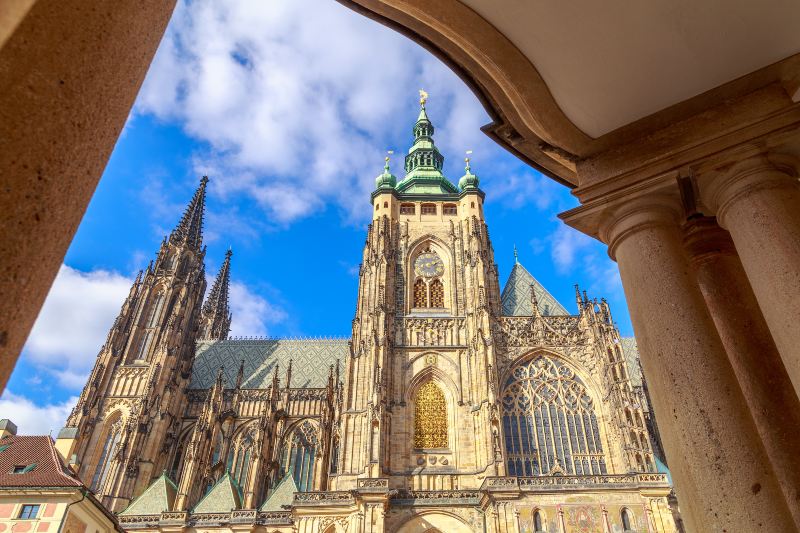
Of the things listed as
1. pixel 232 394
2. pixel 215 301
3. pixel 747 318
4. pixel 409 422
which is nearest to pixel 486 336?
pixel 409 422

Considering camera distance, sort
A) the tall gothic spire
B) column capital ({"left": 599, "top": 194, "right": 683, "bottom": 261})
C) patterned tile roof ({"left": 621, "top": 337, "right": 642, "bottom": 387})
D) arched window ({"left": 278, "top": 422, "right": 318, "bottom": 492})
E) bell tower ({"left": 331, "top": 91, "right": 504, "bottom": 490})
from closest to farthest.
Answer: column capital ({"left": 599, "top": 194, "right": 683, "bottom": 261}) → bell tower ({"left": 331, "top": 91, "right": 504, "bottom": 490}) → patterned tile roof ({"left": 621, "top": 337, "right": 642, "bottom": 387}) → arched window ({"left": 278, "top": 422, "right": 318, "bottom": 492}) → the tall gothic spire

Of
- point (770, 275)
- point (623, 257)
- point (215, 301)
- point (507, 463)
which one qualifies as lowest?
point (770, 275)

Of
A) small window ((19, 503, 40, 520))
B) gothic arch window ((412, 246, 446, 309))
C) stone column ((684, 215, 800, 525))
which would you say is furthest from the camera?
gothic arch window ((412, 246, 446, 309))

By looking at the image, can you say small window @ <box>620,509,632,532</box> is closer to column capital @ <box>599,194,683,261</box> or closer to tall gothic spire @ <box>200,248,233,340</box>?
column capital @ <box>599,194,683,261</box>

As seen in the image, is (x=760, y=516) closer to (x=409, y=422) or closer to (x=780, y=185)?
(x=780, y=185)

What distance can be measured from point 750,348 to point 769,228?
997 millimetres

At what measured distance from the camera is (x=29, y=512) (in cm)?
1673

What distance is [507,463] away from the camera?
2273 cm

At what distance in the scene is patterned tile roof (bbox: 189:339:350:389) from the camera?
37.3 m

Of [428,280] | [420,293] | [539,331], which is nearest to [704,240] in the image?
[539,331]

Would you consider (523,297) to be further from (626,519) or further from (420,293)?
(626,519)

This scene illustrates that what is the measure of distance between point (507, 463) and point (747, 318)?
20403 millimetres

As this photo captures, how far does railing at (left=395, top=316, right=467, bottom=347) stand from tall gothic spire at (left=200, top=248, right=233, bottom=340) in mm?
31966

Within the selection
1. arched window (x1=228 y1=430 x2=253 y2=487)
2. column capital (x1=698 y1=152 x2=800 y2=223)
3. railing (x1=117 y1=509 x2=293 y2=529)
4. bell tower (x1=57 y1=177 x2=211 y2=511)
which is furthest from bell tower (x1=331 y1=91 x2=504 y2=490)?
column capital (x1=698 y1=152 x2=800 y2=223)
